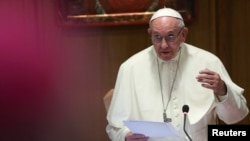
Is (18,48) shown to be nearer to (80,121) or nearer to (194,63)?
(80,121)

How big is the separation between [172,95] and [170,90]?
37mm

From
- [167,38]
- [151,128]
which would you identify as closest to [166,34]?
[167,38]

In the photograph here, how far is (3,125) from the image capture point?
4.05m

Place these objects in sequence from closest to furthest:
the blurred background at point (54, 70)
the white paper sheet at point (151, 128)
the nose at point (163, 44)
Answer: the white paper sheet at point (151, 128) < the nose at point (163, 44) < the blurred background at point (54, 70)

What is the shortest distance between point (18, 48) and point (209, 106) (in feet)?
7.22

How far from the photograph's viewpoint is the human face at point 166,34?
239 centimetres

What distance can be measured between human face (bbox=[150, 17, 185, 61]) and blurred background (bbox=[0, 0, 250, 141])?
132 cm

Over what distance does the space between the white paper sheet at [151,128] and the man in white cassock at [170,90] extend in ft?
0.37

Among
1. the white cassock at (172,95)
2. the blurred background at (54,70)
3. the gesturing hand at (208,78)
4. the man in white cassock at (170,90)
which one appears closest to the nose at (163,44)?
the man in white cassock at (170,90)

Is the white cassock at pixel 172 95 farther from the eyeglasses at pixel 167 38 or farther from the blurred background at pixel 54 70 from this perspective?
the blurred background at pixel 54 70

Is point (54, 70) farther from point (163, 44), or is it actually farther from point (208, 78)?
point (208, 78)

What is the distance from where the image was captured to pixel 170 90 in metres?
2.57

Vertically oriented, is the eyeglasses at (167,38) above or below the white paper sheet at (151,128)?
above

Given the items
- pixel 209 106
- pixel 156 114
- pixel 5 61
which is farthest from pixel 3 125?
pixel 209 106
